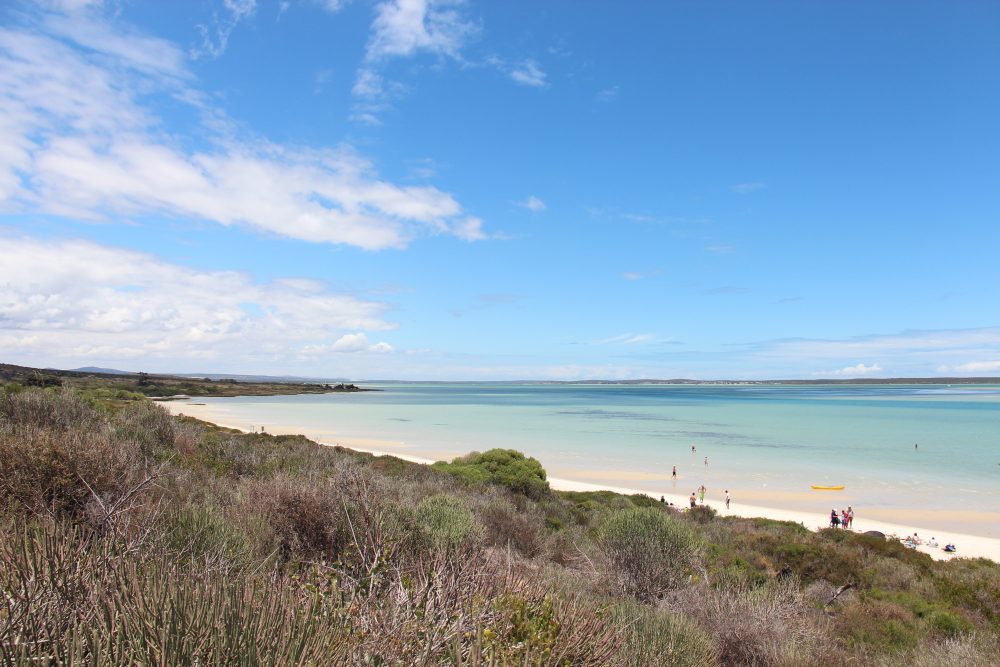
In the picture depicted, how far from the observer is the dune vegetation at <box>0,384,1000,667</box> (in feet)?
7.90

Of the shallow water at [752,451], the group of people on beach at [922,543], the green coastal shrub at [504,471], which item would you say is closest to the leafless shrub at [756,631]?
the green coastal shrub at [504,471]

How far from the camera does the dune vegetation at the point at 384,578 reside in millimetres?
2408

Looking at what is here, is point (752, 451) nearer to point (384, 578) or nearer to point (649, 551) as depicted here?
point (649, 551)

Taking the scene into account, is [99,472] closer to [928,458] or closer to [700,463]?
[700,463]

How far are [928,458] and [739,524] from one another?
29.1m

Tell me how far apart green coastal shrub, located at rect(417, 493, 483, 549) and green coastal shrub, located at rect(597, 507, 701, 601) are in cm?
228

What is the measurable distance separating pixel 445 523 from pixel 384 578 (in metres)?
3.92

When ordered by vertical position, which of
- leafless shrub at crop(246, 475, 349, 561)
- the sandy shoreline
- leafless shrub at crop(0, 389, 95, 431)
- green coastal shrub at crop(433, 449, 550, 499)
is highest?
leafless shrub at crop(0, 389, 95, 431)

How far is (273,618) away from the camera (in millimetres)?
2447

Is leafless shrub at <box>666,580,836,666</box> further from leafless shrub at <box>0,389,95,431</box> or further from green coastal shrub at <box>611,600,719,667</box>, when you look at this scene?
leafless shrub at <box>0,389,95,431</box>

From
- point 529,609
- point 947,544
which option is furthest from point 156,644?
point 947,544

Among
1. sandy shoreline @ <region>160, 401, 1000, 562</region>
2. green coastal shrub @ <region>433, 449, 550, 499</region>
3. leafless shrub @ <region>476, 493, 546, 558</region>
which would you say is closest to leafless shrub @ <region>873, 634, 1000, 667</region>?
leafless shrub @ <region>476, 493, 546, 558</region>

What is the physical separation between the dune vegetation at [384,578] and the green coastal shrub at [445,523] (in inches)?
1.8

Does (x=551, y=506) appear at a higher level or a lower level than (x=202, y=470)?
lower
